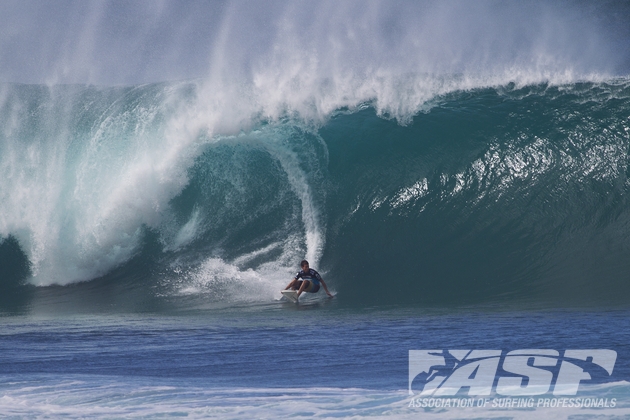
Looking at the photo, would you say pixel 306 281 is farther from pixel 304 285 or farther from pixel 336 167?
pixel 336 167

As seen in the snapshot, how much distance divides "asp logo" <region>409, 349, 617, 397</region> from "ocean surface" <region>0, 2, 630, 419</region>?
0.06 m

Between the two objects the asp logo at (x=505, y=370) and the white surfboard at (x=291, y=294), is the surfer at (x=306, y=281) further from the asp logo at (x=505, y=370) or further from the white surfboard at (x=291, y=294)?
the asp logo at (x=505, y=370)

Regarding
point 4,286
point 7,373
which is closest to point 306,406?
point 7,373

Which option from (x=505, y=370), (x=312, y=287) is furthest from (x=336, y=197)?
(x=505, y=370)

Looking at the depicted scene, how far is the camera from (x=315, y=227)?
12250 millimetres

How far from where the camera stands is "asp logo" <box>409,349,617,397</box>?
5.49 meters

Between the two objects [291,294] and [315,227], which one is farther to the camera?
[315,227]

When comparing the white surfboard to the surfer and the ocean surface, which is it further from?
the ocean surface

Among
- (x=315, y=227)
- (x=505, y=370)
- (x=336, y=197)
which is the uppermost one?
(x=336, y=197)

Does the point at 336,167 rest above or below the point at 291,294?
above

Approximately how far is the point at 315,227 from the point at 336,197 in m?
0.91

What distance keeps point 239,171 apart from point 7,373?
24.6 ft

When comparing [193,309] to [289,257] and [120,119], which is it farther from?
[120,119]

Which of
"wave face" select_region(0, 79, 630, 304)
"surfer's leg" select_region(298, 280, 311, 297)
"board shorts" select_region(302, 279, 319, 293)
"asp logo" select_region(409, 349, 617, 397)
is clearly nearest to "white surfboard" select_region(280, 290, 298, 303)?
"surfer's leg" select_region(298, 280, 311, 297)
